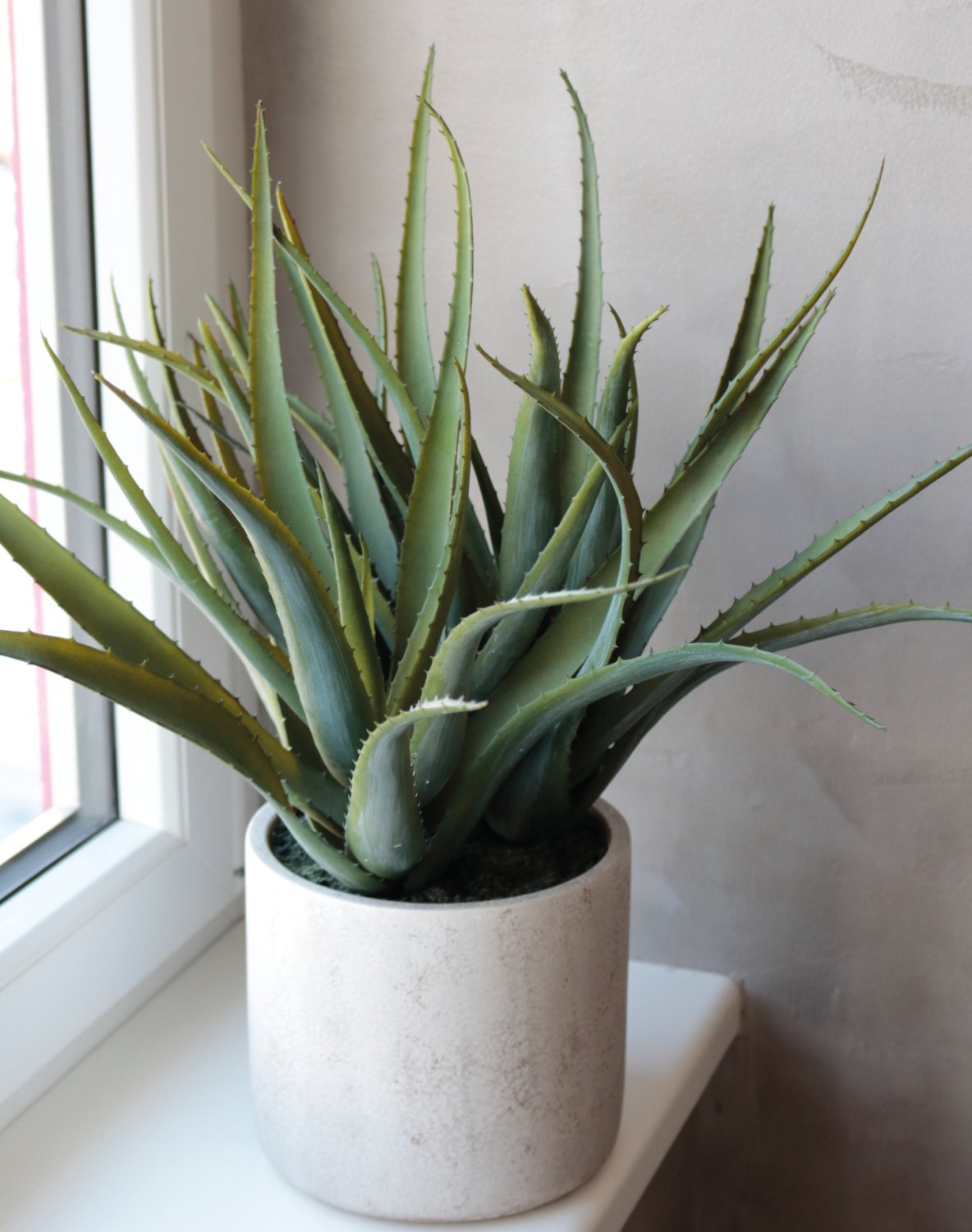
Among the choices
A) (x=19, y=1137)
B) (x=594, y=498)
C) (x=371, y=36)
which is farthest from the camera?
(x=371, y=36)

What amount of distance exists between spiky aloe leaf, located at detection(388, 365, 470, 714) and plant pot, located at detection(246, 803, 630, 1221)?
101mm

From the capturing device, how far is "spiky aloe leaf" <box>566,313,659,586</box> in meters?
0.52

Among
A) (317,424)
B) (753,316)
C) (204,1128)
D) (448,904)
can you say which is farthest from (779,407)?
(204,1128)

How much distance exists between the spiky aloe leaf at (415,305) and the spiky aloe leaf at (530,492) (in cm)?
6

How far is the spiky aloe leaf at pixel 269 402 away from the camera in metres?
0.49

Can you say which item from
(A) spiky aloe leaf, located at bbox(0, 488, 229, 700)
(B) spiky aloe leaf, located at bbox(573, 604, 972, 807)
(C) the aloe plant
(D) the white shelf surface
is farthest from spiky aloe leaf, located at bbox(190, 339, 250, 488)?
(D) the white shelf surface

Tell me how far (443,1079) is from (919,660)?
0.39 meters

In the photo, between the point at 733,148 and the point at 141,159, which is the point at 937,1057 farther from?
the point at 141,159

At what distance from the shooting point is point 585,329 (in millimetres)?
595

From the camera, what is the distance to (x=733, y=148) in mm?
718

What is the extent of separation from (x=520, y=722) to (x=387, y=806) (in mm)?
63

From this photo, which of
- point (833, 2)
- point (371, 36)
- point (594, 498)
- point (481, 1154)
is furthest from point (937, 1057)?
point (371, 36)

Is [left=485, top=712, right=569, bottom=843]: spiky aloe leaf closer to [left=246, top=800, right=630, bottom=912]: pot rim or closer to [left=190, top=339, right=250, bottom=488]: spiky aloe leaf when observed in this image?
[left=246, top=800, right=630, bottom=912]: pot rim

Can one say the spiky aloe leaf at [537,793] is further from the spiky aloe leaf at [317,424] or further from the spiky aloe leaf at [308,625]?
the spiky aloe leaf at [317,424]
